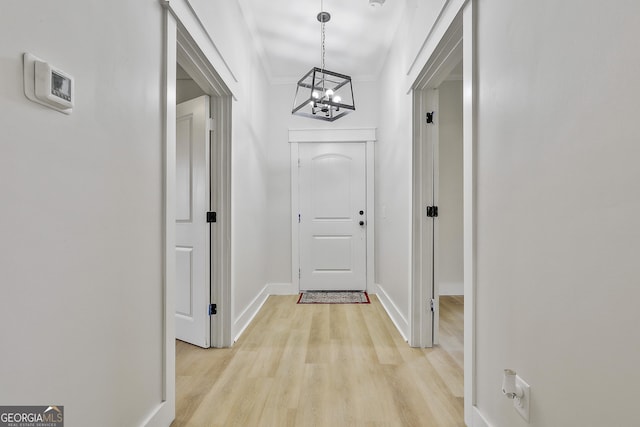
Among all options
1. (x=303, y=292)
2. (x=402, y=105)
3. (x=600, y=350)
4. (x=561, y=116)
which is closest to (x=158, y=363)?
(x=600, y=350)

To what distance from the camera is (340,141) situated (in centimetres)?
435

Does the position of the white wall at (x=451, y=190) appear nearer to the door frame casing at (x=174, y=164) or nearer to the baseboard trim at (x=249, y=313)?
the baseboard trim at (x=249, y=313)

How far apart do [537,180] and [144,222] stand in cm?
149

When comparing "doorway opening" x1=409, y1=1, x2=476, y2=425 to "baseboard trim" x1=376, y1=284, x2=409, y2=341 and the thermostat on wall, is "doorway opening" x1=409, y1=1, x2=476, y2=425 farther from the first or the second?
the thermostat on wall

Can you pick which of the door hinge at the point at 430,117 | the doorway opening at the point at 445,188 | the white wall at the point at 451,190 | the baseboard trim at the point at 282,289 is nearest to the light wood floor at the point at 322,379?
the doorway opening at the point at 445,188

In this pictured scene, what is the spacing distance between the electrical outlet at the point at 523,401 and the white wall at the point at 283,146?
3349mm

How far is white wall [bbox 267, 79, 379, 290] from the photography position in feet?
14.2

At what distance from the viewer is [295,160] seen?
4.36m

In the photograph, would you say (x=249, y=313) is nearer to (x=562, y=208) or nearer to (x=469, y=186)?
(x=469, y=186)

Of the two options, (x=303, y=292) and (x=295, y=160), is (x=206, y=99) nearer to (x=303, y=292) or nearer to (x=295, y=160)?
(x=295, y=160)

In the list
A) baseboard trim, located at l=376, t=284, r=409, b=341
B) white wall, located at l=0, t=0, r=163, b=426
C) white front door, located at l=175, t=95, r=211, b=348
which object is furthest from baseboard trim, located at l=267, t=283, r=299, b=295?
white wall, located at l=0, t=0, r=163, b=426

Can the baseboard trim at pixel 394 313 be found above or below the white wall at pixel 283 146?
below

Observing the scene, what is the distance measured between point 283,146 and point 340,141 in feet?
2.48

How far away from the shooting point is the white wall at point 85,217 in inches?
31.6
